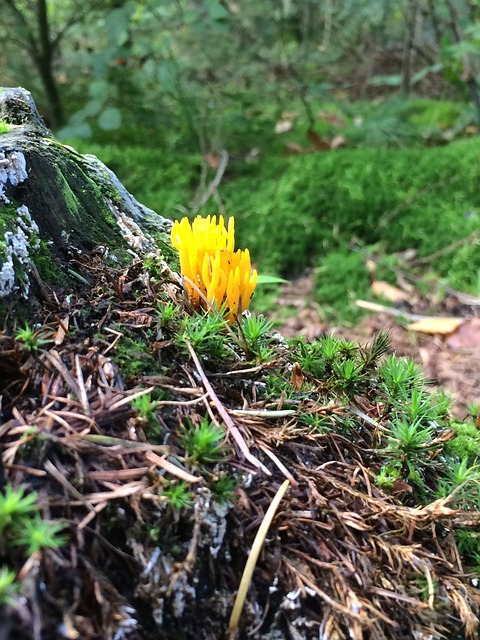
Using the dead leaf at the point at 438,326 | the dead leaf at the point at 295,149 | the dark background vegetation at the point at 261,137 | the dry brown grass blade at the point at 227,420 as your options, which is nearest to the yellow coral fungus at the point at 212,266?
the dry brown grass blade at the point at 227,420

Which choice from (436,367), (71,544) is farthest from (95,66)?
(71,544)

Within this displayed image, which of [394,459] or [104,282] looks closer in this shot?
[394,459]

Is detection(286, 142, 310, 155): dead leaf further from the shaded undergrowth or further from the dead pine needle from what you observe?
the dead pine needle

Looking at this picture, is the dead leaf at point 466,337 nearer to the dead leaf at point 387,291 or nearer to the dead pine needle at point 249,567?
the dead leaf at point 387,291

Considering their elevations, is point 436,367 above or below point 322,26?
below

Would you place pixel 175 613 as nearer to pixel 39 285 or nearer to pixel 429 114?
pixel 39 285

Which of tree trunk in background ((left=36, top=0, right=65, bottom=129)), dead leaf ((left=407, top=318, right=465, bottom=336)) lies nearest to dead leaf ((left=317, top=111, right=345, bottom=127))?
tree trunk in background ((left=36, top=0, right=65, bottom=129))
